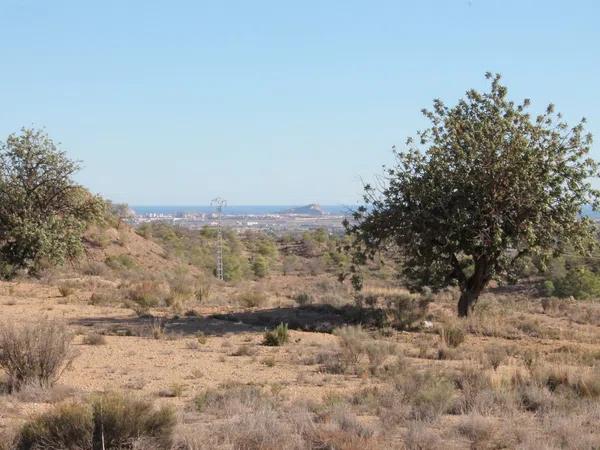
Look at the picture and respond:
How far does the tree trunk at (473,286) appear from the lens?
2191cm

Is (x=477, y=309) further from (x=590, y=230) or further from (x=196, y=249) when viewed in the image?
(x=196, y=249)

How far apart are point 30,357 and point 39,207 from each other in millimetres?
16447

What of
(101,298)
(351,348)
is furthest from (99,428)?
(101,298)

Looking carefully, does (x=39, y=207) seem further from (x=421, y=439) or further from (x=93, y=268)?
(x=421, y=439)

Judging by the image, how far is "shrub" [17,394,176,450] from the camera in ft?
27.7

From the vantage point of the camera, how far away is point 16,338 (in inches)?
477

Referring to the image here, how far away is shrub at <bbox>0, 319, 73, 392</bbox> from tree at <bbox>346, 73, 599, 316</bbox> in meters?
11.3

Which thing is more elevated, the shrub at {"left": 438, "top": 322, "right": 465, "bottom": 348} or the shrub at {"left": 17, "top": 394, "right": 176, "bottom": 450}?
the shrub at {"left": 17, "top": 394, "right": 176, "bottom": 450}

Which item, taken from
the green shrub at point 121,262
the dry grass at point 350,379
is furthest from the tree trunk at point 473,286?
the green shrub at point 121,262

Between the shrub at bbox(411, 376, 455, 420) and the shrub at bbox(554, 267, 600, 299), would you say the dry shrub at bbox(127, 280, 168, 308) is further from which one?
the shrub at bbox(554, 267, 600, 299)

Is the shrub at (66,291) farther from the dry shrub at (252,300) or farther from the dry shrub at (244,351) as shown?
the dry shrub at (244,351)

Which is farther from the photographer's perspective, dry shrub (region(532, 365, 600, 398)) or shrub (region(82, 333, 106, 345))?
shrub (region(82, 333, 106, 345))

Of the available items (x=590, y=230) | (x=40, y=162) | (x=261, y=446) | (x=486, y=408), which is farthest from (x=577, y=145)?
(x=40, y=162)

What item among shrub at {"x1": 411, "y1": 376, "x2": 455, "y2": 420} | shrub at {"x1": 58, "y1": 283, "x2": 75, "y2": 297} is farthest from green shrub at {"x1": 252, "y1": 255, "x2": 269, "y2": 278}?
shrub at {"x1": 411, "y1": 376, "x2": 455, "y2": 420}
